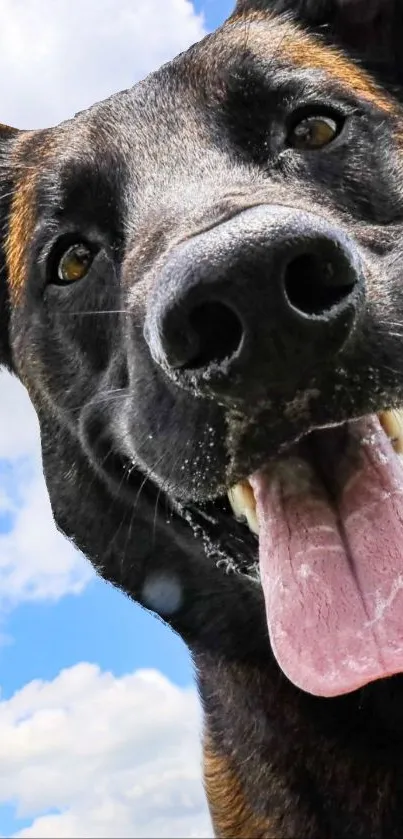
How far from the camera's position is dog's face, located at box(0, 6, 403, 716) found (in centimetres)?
187

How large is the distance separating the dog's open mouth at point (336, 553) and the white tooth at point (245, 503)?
0.07ft

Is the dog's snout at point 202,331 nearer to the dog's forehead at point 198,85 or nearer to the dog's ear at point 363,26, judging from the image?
the dog's forehead at point 198,85

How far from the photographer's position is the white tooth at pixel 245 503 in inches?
97.0

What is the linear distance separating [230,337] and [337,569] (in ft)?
2.22

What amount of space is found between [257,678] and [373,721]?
0.46 metres

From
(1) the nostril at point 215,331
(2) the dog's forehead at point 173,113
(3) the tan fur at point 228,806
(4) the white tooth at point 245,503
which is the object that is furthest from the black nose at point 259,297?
(3) the tan fur at point 228,806

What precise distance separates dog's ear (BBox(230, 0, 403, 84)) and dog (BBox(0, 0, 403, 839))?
0.04 feet

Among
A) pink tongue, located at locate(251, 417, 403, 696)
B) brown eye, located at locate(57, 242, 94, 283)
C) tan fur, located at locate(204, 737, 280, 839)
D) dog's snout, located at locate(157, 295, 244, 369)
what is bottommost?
tan fur, located at locate(204, 737, 280, 839)

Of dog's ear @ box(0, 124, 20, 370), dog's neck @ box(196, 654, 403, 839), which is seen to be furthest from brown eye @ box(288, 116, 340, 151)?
dog's neck @ box(196, 654, 403, 839)

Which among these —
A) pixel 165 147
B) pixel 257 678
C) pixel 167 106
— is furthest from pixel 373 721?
pixel 167 106

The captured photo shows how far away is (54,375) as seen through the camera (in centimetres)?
344

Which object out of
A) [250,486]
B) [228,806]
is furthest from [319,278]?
[228,806]

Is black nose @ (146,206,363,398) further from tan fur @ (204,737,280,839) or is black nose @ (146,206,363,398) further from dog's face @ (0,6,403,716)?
tan fur @ (204,737,280,839)

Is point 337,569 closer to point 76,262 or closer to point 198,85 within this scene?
point 76,262
